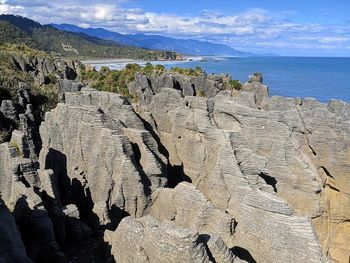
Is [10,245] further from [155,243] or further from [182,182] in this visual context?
[182,182]

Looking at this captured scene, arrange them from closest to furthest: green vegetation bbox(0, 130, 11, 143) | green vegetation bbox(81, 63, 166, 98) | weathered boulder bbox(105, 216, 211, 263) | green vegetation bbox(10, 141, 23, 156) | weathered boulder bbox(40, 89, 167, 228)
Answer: weathered boulder bbox(105, 216, 211, 263) < weathered boulder bbox(40, 89, 167, 228) < green vegetation bbox(10, 141, 23, 156) < green vegetation bbox(0, 130, 11, 143) < green vegetation bbox(81, 63, 166, 98)

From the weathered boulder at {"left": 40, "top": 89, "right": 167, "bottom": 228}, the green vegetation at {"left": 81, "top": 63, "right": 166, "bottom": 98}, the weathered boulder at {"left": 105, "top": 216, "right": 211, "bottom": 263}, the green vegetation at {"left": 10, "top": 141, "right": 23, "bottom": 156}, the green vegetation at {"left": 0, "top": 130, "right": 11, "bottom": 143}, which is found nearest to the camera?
the weathered boulder at {"left": 105, "top": 216, "right": 211, "bottom": 263}

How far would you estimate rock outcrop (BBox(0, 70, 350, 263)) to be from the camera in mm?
11016

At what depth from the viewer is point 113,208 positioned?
1511 cm

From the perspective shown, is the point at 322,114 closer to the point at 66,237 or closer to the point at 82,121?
the point at 82,121

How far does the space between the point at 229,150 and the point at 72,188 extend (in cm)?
616

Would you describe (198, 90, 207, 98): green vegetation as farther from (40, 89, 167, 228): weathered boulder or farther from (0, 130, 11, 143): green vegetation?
(0, 130, 11, 143): green vegetation

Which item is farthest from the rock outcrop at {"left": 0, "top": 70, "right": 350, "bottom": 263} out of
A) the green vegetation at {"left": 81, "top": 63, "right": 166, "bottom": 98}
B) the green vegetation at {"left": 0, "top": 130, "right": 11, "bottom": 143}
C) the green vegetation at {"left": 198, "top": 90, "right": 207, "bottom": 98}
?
the green vegetation at {"left": 81, "top": 63, "right": 166, "bottom": 98}

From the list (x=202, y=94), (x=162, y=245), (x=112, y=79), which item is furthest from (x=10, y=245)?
(x=112, y=79)

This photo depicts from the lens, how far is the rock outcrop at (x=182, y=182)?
434 inches

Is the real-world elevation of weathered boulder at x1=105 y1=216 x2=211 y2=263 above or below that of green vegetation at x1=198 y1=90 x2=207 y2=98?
above

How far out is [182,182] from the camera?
13.8 metres

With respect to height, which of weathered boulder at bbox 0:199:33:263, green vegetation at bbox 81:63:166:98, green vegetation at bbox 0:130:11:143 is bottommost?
green vegetation at bbox 81:63:166:98

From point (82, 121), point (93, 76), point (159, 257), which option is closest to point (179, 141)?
point (82, 121)
